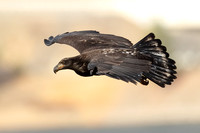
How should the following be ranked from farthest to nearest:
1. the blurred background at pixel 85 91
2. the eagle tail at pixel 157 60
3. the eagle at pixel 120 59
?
the blurred background at pixel 85 91 < the eagle tail at pixel 157 60 < the eagle at pixel 120 59

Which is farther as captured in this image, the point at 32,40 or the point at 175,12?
the point at 175,12

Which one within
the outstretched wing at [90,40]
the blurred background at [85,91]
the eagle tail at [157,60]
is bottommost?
the eagle tail at [157,60]

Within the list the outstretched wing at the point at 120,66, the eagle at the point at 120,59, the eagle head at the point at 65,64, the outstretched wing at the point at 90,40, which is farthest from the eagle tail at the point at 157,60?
the eagle head at the point at 65,64

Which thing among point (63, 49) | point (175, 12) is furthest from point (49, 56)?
point (175, 12)

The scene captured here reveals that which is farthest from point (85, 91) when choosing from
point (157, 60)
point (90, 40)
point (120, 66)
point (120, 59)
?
point (120, 66)

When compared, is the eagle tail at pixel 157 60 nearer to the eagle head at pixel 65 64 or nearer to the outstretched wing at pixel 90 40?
the outstretched wing at pixel 90 40

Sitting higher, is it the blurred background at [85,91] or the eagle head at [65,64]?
the blurred background at [85,91]

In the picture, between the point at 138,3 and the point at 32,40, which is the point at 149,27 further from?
the point at 138,3

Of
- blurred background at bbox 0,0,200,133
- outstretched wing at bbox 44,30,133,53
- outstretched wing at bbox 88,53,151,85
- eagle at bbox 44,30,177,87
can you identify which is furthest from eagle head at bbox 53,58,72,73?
blurred background at bbox 0,0,200,133
